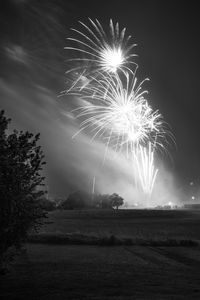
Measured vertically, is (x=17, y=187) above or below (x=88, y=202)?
below

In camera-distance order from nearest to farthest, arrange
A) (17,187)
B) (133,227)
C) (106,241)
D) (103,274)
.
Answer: (17,187) < (103,274) < (106,241) < (133,227)

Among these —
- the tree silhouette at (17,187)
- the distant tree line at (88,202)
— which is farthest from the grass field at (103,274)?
the distant tree line at (88,202)

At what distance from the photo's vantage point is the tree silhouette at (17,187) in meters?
19.3

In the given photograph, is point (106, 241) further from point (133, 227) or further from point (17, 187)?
point (133, 227)

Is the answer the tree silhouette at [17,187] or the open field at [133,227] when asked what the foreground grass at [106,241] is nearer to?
the open field at [133,227]

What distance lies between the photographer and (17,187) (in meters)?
19.6

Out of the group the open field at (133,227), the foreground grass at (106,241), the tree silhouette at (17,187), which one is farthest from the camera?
the open field at (133,227)

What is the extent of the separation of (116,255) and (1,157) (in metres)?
17.3

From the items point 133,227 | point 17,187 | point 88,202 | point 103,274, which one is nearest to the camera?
point 17,187

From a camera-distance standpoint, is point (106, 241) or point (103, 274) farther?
point (106, 241)

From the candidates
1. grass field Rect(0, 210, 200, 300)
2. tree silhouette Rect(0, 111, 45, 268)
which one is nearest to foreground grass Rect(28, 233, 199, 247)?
grass field Rect(0, 210, 200, 300)

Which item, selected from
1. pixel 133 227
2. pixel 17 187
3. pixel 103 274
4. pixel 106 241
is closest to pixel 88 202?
pixel 133 227

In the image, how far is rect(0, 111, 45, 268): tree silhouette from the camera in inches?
759

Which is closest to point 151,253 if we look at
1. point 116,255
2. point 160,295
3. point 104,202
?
point 116,255
